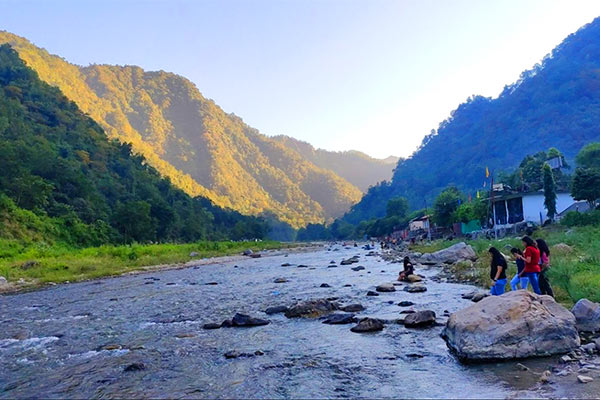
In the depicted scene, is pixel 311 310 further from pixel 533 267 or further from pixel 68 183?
pixel 68 183

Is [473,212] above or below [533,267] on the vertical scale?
above

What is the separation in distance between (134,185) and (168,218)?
16912 mm

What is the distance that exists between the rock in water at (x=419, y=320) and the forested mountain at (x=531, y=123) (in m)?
139

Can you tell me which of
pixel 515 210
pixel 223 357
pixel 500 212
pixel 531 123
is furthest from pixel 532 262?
pixel 531 123

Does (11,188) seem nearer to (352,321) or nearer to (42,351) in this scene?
(42,351)

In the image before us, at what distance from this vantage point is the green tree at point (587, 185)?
132 feet

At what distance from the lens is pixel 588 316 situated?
10.3 meters

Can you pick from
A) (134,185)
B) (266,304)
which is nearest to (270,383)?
(266,304)

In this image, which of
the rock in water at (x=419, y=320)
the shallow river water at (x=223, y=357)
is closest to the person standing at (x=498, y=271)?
the shallow river water at (x=223, y=357)

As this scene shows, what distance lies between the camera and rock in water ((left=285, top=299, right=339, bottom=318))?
1510 cm

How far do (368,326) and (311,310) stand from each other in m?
3.41

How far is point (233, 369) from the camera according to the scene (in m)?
9.44

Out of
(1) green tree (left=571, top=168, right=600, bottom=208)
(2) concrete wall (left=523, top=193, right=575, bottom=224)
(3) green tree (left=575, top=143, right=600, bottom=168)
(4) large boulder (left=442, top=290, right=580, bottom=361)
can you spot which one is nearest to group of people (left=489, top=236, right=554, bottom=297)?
(4) large boulder (left=442, top=290, right=580, bottom=361)

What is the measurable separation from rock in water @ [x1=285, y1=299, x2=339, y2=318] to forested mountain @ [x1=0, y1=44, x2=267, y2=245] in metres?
36.2
